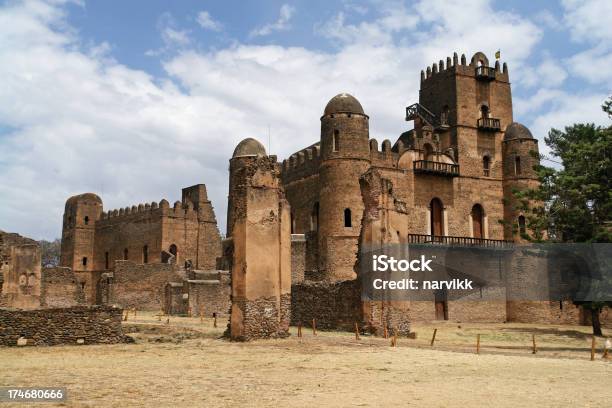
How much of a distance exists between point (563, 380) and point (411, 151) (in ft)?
88.5

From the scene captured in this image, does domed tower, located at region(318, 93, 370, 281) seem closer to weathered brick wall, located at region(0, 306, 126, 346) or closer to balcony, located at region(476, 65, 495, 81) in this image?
balcony, located at region(476, 65, 495, 81)

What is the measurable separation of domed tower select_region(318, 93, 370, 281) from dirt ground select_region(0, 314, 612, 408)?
1387 centimetres

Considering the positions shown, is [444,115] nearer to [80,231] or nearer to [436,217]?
[436,217]

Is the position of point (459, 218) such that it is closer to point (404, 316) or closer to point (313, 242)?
point (313, 242)

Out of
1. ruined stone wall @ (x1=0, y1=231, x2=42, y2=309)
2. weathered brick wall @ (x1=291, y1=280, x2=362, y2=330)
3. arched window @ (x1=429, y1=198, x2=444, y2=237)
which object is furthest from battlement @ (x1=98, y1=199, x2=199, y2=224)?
weathered brick wall @ (x1=291, y1=280, x2=362, y2=330)

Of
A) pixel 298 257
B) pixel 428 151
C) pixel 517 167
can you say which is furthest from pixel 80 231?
pixel 517 167

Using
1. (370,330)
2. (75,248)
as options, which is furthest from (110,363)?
(75,248)

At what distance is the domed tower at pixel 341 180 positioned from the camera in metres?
32.2

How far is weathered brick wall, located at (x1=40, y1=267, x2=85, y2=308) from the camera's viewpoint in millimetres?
36344

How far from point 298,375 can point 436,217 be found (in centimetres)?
2858

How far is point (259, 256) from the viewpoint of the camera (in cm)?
1919

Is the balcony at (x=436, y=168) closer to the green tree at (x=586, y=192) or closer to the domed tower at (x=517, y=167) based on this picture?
the domed tower at (x=517, y=167)

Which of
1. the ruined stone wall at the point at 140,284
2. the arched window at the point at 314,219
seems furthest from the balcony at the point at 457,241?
the ruined stone wall at the point at 140,284

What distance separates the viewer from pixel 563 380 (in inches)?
471
